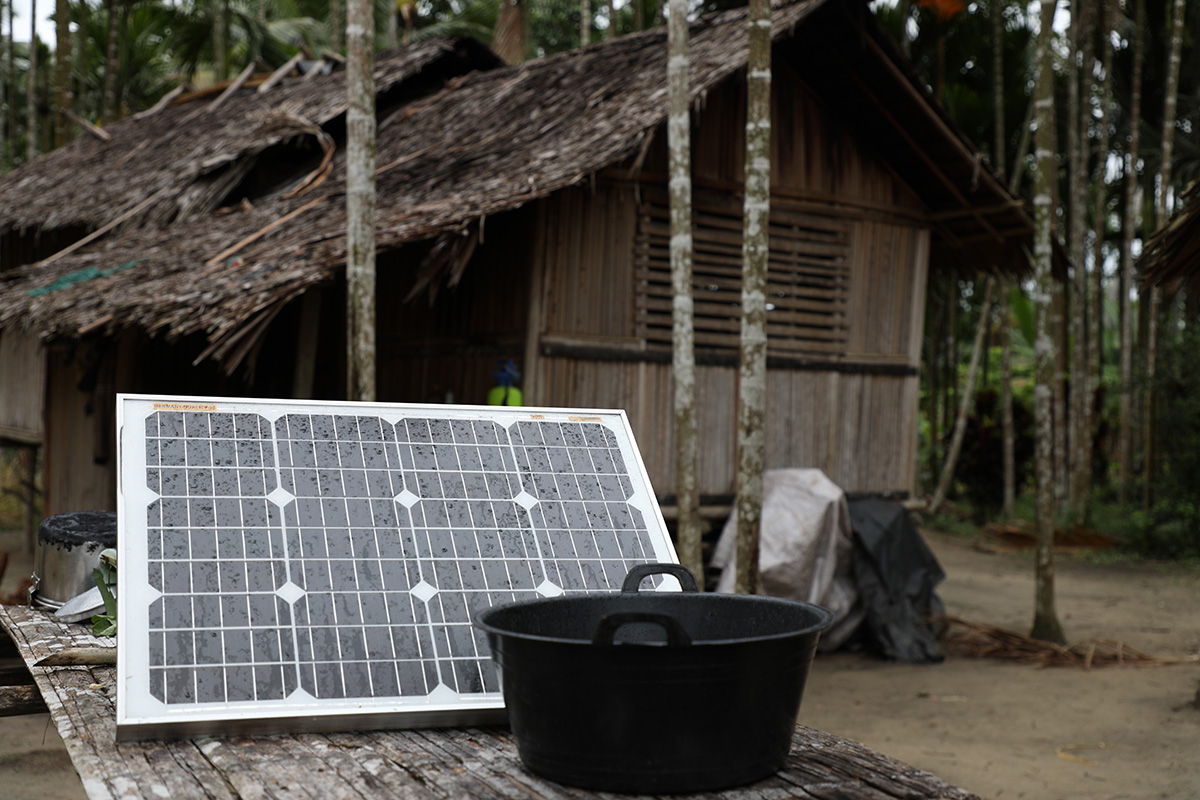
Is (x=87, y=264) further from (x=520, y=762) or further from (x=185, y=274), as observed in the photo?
Result: (x=520, y=762)

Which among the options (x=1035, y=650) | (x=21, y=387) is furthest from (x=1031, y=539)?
(x=21, y=387)

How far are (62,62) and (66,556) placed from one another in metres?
11.6

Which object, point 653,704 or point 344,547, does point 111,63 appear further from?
point 653,704

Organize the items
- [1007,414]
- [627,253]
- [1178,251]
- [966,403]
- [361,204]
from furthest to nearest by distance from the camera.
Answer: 1. [966,403]
2. [1007,414]
3. [627,253]
4. [361,204]
5. [1178,251]

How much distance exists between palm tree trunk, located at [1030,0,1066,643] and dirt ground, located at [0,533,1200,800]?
0.65 m

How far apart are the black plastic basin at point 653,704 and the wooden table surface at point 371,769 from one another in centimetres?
6

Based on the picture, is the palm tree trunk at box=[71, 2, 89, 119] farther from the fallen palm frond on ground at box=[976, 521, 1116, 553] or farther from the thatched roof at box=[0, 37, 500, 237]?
the fallen palm frond on ground at box=[976, 521, 1116, 553]

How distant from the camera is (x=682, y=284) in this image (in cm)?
646

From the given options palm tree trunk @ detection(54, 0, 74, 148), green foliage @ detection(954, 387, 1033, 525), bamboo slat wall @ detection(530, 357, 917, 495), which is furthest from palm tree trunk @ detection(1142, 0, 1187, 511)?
palm tree trunk @ detection(54, 0, 74, 148)

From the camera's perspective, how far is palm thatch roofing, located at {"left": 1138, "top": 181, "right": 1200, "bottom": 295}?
18.6ft

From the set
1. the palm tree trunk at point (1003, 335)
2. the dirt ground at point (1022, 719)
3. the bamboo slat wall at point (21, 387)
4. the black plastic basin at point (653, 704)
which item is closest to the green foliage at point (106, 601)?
the black plastic basin at point (653, 704)

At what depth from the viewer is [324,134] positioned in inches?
384

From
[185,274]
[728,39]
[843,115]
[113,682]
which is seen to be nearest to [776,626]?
[113,682]

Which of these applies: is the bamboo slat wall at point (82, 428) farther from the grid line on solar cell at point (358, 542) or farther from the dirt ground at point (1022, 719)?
the grid line on solar cell at point (358, 542)
